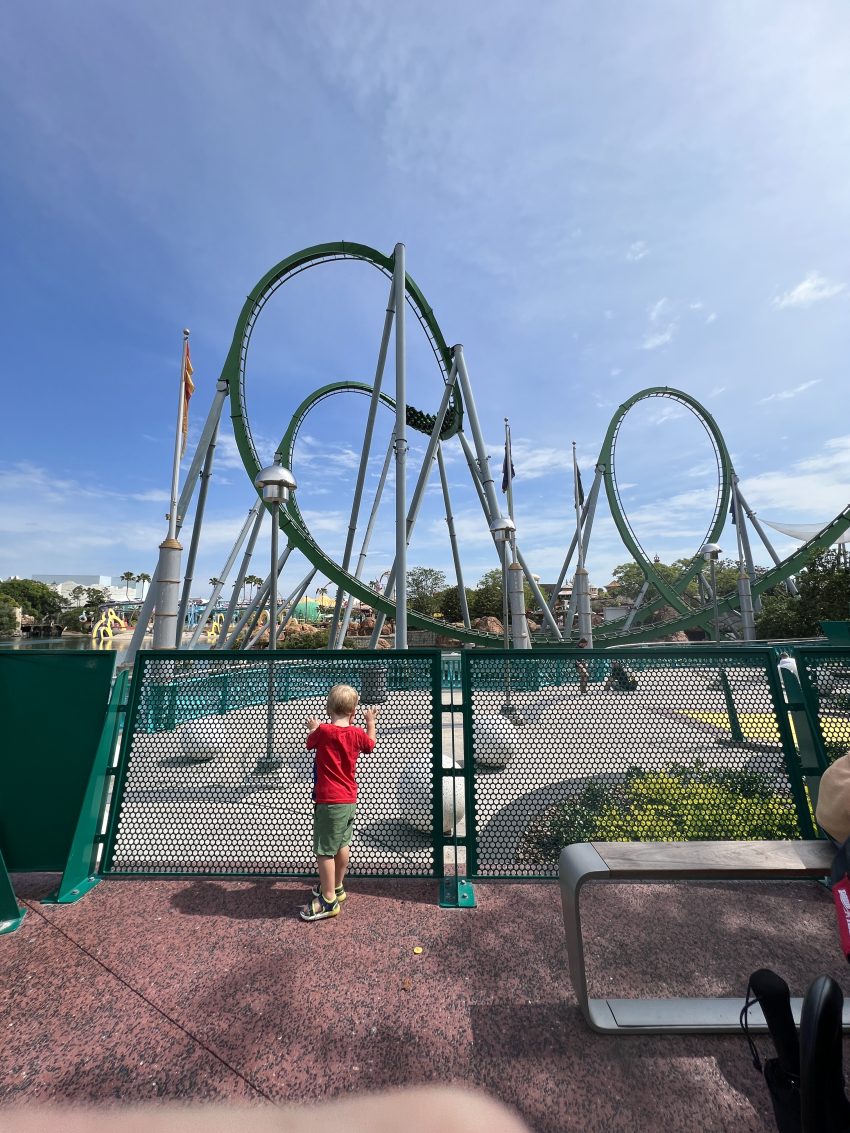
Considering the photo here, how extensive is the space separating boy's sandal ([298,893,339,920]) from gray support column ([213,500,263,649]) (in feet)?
55.3

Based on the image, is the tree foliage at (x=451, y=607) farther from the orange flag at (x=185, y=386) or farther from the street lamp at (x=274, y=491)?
the street lamp at (x=274, y=491)

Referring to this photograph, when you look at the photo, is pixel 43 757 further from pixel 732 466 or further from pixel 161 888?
pixel 732 466

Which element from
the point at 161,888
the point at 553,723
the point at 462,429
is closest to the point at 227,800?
the point at 161,888

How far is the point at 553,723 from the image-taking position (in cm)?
356

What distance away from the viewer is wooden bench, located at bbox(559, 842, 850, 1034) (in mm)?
2070

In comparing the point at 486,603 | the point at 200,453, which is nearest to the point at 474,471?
the point at 200,453

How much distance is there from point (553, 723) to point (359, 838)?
151 centimetres

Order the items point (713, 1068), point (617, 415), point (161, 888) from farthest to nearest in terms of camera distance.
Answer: point (617, 415) → point (161, 888) → point (713, 1068)

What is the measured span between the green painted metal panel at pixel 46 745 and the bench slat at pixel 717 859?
3157 millimetres

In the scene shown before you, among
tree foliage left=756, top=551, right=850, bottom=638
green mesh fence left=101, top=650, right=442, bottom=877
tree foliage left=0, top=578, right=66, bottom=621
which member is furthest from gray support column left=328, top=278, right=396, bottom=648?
tree foliage left=0, top=578, right=66, bottom=621

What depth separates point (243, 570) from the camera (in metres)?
20.0

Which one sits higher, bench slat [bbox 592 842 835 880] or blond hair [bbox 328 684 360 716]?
blond hair [bbox 328 684 360 716]

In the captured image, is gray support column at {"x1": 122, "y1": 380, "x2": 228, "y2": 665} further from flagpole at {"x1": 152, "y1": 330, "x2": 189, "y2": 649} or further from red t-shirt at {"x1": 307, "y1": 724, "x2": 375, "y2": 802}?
red t-shirt at {"x1": 307, "y1": 724, "x2": 375, "y2": 802}

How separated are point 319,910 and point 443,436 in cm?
1618
